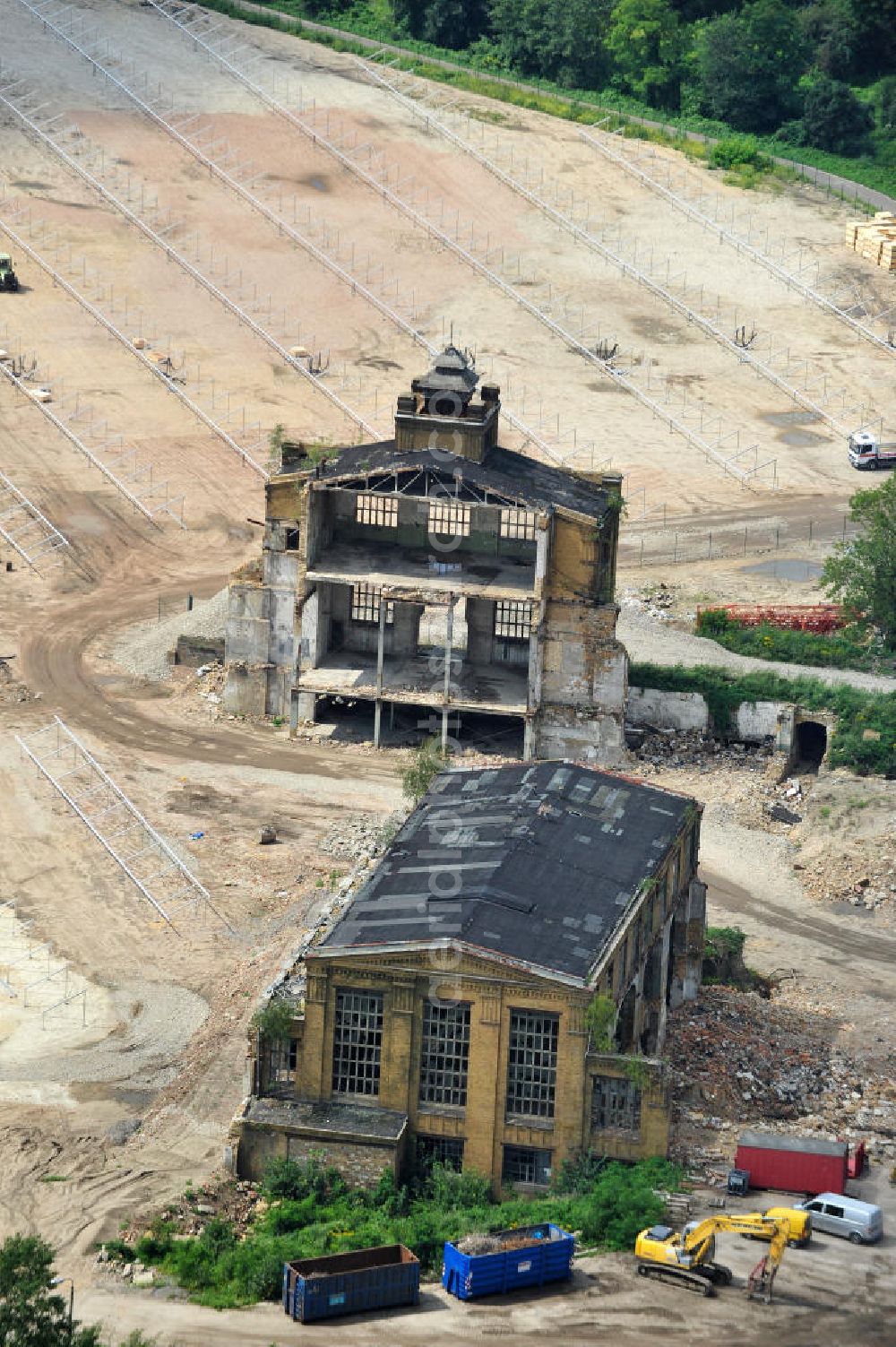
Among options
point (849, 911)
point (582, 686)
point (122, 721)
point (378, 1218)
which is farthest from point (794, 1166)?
point (122, 721)

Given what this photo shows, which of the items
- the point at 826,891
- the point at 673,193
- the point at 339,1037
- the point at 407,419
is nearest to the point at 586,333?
the point at 673,193

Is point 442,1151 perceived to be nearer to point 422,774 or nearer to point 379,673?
point 422,774

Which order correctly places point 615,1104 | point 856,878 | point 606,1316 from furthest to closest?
1. point 856,878
2. point 615,1104
3. point 606,1316

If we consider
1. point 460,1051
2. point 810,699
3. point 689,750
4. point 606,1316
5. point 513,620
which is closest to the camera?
point 606,1316

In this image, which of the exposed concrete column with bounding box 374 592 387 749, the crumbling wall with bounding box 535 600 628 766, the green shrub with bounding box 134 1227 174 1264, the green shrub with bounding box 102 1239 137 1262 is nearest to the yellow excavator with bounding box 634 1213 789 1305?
the green shrub with bounding box 134 1227 174 1264

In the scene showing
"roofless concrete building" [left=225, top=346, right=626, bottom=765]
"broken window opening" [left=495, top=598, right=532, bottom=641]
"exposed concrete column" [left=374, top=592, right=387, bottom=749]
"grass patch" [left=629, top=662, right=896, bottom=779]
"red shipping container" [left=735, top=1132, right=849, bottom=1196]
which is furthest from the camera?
"broken window opening" [left=495, top=598, right=532, bottom=641]

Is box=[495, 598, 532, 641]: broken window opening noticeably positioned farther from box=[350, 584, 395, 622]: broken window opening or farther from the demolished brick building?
the demolished brick building
